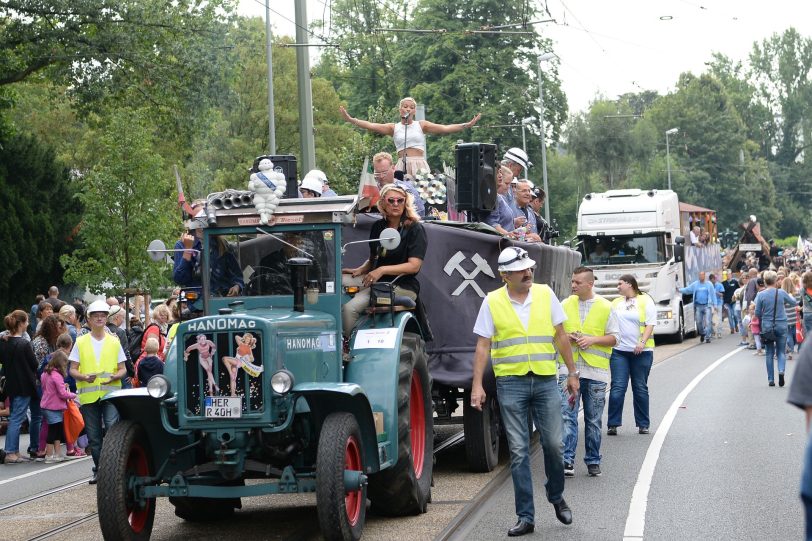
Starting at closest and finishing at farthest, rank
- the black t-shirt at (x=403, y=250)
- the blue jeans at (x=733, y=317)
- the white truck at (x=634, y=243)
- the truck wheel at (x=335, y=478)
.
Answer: the truck wheel at (x=335, y=478)
the black t-shirt at (x=403, y=250)
the white truck at (x=634, y=243)
the blue jeans at (x=733, y=317)

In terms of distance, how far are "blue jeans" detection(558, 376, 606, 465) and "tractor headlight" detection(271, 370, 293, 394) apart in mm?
4094

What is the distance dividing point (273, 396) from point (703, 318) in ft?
97.5

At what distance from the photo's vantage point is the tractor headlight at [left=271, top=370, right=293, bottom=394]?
862cm

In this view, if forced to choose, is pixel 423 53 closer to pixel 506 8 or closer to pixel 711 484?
pixel 506 8

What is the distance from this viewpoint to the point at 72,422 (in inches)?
658

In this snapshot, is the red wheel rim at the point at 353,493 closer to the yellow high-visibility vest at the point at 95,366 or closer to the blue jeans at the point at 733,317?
the yellow high-visibility vest at the point at 95,366

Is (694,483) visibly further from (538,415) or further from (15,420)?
(15,420)

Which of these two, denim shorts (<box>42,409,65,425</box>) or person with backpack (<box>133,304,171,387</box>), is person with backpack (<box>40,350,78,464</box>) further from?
person with backpack (<box>133,304,171,387</box>)

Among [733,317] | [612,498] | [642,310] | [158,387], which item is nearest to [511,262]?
[612,498]

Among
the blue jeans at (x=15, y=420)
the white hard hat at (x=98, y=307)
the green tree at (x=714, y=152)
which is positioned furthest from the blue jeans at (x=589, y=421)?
the green tree at (x=714, y=152)

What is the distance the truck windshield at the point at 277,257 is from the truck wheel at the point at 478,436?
3.02m

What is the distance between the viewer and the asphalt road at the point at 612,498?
9.48 metres

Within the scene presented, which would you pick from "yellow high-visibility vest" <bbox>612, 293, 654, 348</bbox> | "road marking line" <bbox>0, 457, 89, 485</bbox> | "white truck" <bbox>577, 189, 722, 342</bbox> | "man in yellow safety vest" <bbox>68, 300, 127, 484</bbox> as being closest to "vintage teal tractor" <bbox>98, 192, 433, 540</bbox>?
"man in yellow safety vest" <bbox>68, 300, 127, 484</bbox>

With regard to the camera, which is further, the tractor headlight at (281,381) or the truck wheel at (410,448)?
the truck wheel at (410,448)
